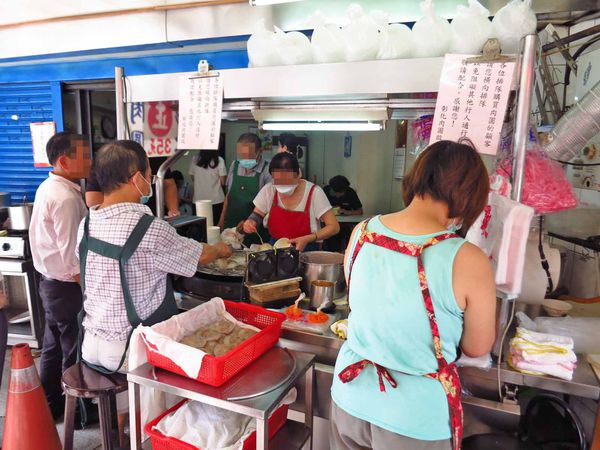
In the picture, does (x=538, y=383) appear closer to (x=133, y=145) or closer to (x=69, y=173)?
(x=133, y=145)

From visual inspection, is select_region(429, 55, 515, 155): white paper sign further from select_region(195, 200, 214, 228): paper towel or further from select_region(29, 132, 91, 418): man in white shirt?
select_region(29, 132, 91, 418): man in white shirt

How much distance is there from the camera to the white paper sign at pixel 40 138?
4148 mm

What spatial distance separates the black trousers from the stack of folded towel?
265 cm

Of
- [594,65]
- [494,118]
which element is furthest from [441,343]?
[594,65]

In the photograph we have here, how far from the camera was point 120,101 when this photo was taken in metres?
2.32

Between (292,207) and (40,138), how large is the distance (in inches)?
115

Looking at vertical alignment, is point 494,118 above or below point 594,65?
below

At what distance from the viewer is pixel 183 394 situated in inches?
61.3

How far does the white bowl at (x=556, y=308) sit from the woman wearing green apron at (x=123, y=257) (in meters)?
1.66

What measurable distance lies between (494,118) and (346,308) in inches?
43.7

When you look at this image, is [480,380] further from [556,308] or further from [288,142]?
[288,142]

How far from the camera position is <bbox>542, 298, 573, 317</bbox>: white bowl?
6.26 feet

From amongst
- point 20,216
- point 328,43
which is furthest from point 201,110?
point 20,216

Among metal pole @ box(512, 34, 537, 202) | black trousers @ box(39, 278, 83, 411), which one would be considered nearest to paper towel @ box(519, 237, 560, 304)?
metal pole @ box(512, 34, 537, 202)
